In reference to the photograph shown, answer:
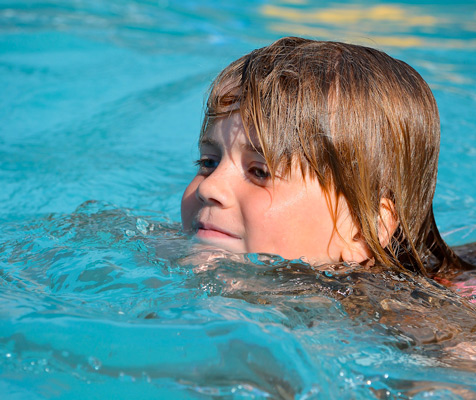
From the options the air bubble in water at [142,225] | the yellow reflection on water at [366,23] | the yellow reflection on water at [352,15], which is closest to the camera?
the air bubble in water at [142,225]

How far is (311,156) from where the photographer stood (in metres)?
2.23

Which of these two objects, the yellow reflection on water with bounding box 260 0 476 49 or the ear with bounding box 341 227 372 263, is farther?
the yellow reflection on water with bounding box 260 0 476 49

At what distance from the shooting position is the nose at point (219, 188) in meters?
2.21

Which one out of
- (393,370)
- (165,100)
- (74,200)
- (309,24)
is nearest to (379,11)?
(309,24)

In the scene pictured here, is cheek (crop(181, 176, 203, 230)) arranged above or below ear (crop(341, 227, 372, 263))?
above

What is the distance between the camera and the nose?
2.21m

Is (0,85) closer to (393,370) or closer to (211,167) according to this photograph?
(211,167)

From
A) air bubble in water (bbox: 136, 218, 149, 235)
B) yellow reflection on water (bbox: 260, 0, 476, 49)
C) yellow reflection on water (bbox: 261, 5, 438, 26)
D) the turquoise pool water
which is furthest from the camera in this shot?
yellow reflection on water (bbox: 261, 5, 438, 26)

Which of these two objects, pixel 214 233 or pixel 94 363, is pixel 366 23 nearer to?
pixel 214 233

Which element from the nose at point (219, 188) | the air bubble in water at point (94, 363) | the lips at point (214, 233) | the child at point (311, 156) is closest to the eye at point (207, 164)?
the child at point (311, 156)

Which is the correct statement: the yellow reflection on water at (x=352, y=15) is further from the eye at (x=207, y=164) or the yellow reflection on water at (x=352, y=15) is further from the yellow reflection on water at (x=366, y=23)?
the eye at (x=207, y=164)

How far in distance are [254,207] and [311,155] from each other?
0.88 feet

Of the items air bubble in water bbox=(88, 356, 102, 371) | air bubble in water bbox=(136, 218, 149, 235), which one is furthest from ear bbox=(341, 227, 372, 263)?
air bubble in water bbox=(88, 356, 102, 371)

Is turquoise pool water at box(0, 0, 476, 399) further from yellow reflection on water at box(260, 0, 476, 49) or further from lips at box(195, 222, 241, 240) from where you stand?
yellow reflection on water at box(260, 0, 476, 49)
